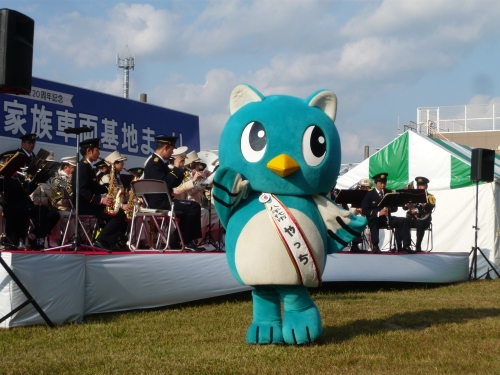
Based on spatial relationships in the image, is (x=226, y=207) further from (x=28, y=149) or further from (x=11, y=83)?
(x=28, y=149)

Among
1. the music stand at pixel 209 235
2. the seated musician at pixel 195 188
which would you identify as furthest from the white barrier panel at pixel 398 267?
the seated musician at pixel 195 188

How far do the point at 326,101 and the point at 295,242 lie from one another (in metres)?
1.43

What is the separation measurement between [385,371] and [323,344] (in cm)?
103

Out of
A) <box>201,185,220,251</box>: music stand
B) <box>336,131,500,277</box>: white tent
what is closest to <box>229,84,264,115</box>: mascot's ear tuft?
<box>201,185,220,251</box>: music stand

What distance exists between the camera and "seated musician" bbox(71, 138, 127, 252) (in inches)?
390

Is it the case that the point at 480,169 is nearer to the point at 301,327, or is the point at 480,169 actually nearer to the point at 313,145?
the point at 313,145

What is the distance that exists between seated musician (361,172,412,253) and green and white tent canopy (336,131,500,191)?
10.4ft

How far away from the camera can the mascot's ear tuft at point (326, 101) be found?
6.35 meters

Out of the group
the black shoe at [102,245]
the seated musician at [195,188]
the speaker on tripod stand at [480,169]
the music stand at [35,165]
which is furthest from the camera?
the speaker on tripod stand at [480,169]

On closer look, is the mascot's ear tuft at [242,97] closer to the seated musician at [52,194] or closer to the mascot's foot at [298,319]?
the mascot's foot at [298,319]

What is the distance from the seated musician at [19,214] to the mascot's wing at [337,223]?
15.8 ft

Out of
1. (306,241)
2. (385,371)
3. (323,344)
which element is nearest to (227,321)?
(323,344)

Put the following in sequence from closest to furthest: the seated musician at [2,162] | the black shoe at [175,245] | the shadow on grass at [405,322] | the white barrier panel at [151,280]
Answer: the shadow on grass at [405,322], the white barrier panel at [151,280], the seated musician at [2,162], the black shoe at [175,245]

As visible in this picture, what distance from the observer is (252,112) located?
20.1 ft
